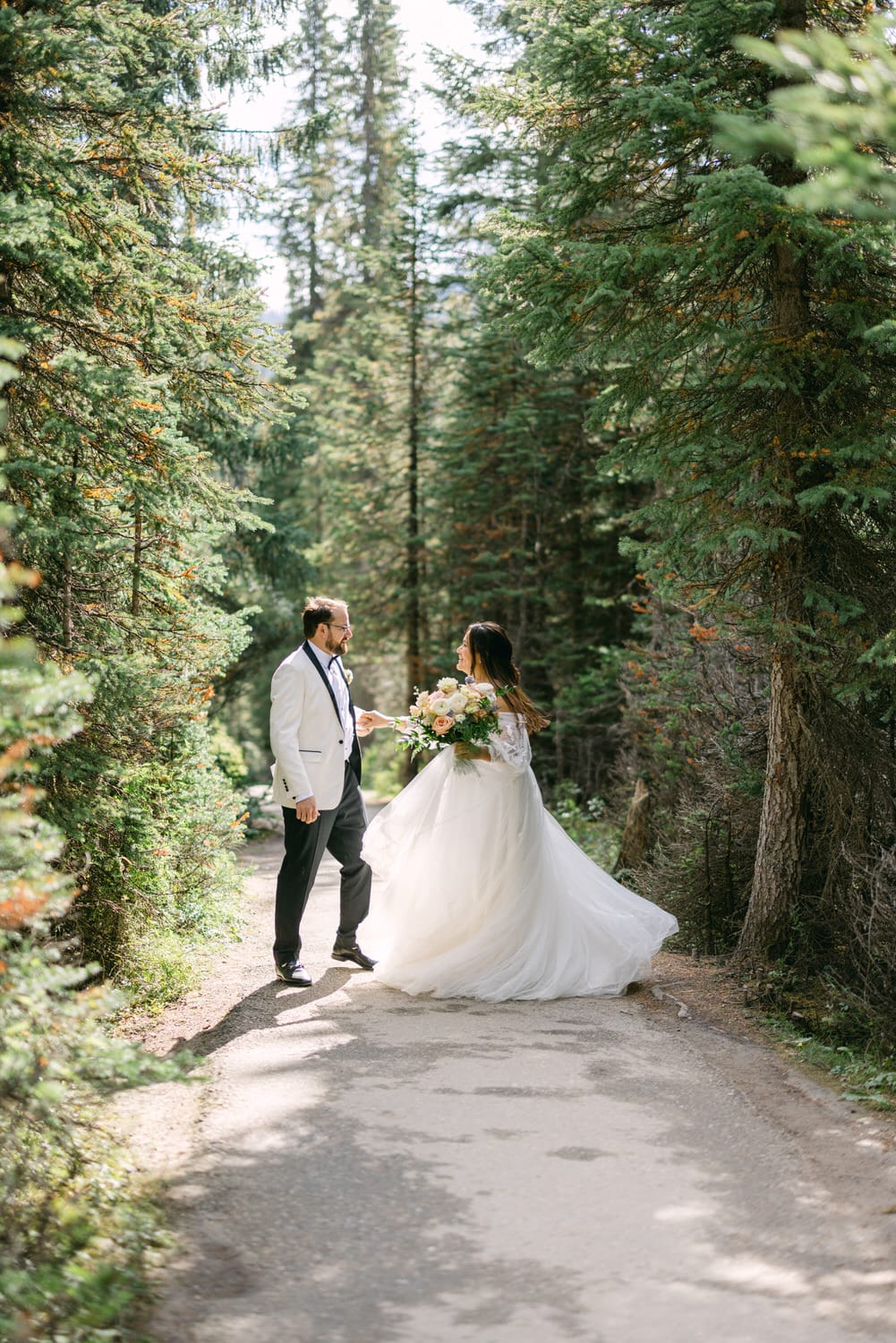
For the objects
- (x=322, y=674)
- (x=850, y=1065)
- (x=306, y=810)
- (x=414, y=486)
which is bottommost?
(x=850, y=1065)

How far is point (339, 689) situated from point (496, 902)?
71.9 inches

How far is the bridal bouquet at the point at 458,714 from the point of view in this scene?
7.80 m

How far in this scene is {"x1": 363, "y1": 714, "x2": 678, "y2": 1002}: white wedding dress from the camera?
7.49 metres

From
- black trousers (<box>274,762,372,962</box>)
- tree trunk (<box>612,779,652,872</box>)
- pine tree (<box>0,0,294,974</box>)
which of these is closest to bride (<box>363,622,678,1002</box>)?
black trousers (<box>274,762,372,962</box>)

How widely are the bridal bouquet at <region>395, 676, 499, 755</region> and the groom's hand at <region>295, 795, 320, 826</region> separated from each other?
30.1 inches

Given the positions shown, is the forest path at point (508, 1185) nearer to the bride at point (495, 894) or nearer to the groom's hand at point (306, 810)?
the bride at point (495, 894)

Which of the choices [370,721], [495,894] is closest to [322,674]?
[370,721]

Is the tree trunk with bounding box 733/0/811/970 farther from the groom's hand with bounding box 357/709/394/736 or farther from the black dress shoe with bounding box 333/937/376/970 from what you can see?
the groom's hand with bounding box 357/709/394/736

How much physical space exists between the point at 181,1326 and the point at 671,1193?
6.38 ft

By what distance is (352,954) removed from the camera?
26.7 feet

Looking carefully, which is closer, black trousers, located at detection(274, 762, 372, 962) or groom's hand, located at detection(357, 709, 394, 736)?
black trousers, located at detection(274, 762, 372, 962)

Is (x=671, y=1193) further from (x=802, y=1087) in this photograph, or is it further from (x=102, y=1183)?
(x=102, y=1183)

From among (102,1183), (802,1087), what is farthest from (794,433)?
(102,1183)

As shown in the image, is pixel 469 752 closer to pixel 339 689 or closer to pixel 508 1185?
pixel 339 689
